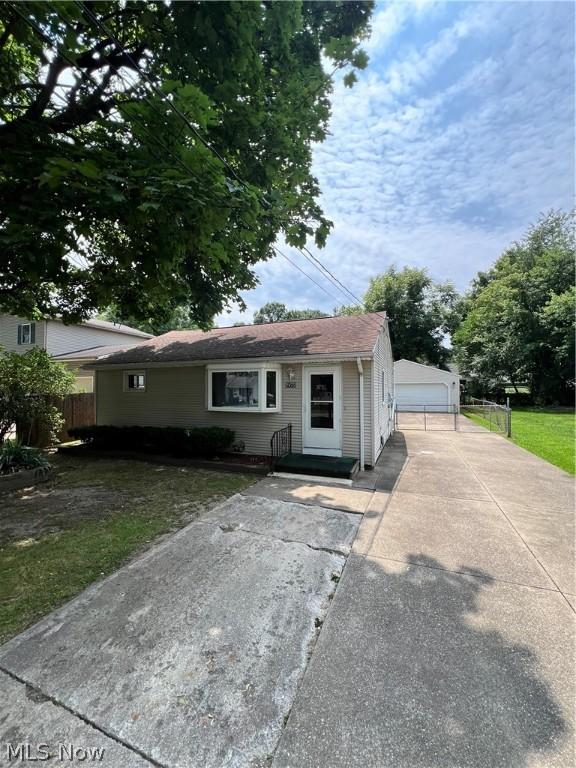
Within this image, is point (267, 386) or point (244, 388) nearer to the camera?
point (267, 386)

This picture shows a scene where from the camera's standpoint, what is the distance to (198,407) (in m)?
9.43

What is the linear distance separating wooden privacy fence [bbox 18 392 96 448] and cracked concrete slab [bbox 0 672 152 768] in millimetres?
9677

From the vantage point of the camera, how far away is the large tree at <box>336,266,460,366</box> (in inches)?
1197

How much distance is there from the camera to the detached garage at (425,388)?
2184 centimetres

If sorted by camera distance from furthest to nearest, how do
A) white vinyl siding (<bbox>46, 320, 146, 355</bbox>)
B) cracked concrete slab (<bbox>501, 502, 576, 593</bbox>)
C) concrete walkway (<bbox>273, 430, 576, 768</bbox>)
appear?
white vinyl siding (<bbox>46, 320, 146, 355</bbox>) → cracked concrete slab (<bbox>501, 502, 576, 593</bbox>) → concrete walkway (<bbox>273, 430, 576, 768</bbox>)

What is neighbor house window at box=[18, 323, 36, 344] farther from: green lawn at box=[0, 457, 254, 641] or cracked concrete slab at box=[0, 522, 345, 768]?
cracked concrete slab at box=[0, 522, 345, 768]

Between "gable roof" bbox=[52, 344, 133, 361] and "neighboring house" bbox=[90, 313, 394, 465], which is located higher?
"gable roof" bbox=[52, 344, 133, 361]

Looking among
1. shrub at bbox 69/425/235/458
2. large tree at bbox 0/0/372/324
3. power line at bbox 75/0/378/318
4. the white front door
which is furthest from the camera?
shrub at bbox 69/425/235/458

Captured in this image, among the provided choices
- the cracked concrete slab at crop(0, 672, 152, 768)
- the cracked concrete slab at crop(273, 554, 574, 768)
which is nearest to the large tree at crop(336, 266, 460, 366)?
the cracked concrete slab at crop(273, 554, 574, 768)

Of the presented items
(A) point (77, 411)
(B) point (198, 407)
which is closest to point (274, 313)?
(A) point (77, 411)

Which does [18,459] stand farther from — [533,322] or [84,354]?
[533,322]

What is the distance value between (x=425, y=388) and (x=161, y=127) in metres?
22.3

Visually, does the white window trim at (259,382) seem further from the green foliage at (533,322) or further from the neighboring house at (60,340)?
the green foliage at (533,322)

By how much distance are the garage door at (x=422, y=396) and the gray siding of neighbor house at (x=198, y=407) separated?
54.4 ft
